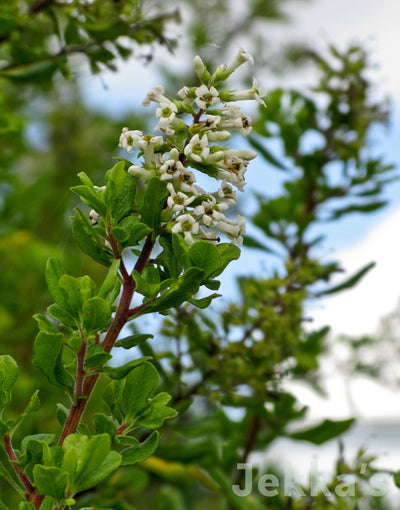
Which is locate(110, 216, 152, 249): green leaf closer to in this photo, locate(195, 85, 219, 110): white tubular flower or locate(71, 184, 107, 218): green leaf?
locate(71, 184, 107, 218): green leaf

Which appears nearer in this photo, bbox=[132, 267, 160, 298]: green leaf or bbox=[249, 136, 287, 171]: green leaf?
bbox=[132, 267, 160, 298]: green leaf

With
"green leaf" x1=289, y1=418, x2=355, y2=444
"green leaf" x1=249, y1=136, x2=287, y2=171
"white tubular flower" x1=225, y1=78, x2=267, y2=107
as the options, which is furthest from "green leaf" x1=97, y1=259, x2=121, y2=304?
"green leaf" x1=249, y1=136, x2=287, y2=171

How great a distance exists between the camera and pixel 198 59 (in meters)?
0.58

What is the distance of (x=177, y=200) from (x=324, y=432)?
82cm

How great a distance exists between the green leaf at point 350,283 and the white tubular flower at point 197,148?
0.78 metres

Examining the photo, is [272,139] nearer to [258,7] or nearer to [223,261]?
[223,261]

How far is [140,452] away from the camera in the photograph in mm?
505

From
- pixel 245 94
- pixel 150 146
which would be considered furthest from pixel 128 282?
pixel 245 94

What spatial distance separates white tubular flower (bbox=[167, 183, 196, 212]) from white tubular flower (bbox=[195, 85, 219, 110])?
0.29 feet

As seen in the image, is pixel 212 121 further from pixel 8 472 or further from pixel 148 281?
pixel 8 472

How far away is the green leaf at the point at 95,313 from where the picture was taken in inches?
18.6

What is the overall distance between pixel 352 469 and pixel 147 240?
2.06 feet

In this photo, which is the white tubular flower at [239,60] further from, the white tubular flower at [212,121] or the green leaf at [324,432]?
the green leaf at [324,432]

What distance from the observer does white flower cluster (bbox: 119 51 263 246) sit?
521 mm
